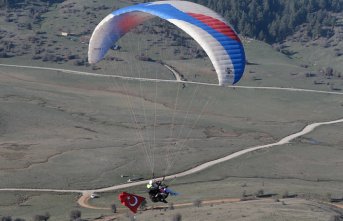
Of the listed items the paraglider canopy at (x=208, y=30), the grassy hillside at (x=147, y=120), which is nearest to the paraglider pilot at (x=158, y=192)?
the paraglider canopy at (x=208, y=30)

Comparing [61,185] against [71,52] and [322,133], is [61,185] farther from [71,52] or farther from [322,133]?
[71,52]

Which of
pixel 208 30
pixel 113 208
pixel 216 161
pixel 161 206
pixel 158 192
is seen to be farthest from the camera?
pixel 216 161

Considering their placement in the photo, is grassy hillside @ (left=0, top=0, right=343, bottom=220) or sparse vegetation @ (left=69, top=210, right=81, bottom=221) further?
grassy hillside @ (left=0, top=0, right=343, bottom=220)

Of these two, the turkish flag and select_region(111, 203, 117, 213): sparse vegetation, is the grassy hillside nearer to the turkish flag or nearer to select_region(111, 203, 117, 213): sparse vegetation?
select_region(111, 203, 117, 213): sparse vegetation

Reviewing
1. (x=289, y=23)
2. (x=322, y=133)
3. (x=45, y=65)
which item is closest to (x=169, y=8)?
(x=322, y=133)

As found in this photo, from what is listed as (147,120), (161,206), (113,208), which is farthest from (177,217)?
(147,120)

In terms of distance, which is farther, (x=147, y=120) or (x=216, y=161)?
(x=147, y=120)

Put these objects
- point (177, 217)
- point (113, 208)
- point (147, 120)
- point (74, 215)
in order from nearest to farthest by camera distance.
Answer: point (177, 217) < point (74, 215) < point (113, 208) < point (147, 120)

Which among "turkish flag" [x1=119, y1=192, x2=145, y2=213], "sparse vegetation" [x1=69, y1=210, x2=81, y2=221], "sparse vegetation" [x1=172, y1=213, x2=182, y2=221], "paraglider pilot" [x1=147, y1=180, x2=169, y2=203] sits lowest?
"sparse vegetation" [x1=69, y1=210, x2=81, y2=221]

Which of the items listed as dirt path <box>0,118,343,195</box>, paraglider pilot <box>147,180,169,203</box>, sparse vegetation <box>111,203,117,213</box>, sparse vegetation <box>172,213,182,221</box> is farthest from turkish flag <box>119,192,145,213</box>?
dirt path <box>0,118,343,195</box>

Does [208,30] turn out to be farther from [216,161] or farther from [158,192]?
[216,161]

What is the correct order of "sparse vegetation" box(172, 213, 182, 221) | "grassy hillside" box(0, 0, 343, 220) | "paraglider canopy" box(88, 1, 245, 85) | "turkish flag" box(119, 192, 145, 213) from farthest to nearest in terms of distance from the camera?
"grassy hillside" box(0, 0, 343, 220)
"sparse vegetation" box(172, 213, 182, 221)
"turkish flag" box(119, 192, 145, 213)
"paraglider canopy" box(88, 1, 245, 85)

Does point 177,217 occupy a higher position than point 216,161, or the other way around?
point 177,217
